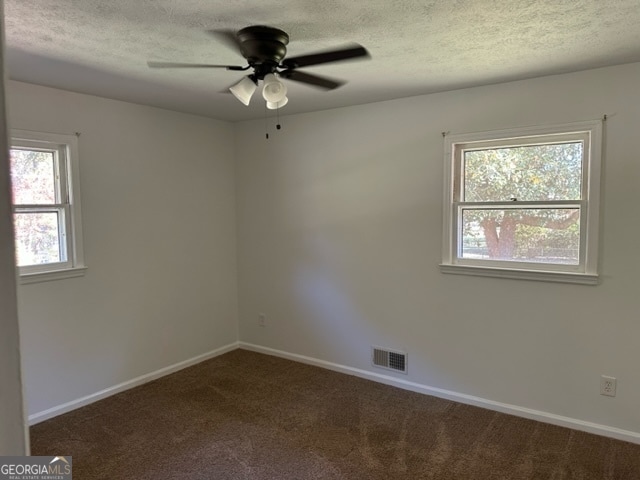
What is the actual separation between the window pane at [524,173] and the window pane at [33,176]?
121 inches

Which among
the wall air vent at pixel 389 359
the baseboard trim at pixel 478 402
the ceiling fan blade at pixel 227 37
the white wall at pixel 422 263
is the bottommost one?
the baseboard trim at pixel 478 402

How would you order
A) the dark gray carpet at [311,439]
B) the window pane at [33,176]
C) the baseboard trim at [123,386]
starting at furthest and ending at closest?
the baseboard trim at [123,386]
the window pane at [33,176]
the dark gray carpet at [311,439]

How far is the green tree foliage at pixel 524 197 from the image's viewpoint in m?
2.92

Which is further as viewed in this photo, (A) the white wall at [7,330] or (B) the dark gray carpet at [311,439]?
(B) the dark gray carpet at [311,439]

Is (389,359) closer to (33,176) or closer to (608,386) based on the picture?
(608,386)

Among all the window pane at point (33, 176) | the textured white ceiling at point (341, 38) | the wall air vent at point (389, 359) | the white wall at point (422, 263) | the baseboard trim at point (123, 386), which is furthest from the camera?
the wall air vent at point (389, 359)

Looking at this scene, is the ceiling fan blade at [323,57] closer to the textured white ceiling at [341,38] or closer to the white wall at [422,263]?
the textured white ceiling at [341,38]

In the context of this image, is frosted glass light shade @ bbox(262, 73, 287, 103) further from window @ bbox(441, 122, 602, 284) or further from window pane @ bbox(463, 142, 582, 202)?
window pane @ bbox(463, 142, 582, 202)

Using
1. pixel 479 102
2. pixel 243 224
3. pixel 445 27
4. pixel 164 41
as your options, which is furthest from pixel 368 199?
pixel 164 41

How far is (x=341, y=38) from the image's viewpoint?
216 centimetres

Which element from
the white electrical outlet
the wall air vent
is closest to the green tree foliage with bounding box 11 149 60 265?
the wall air vent

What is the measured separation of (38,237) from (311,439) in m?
2.39

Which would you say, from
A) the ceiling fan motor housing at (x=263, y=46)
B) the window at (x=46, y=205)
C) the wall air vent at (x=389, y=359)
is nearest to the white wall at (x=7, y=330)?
the ceiling fan motor housing at (x=263, y=46)

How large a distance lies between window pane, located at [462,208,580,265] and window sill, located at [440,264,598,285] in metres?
0.10
